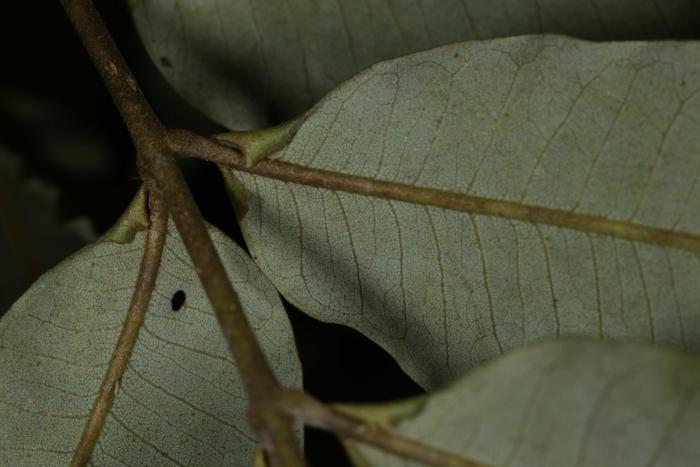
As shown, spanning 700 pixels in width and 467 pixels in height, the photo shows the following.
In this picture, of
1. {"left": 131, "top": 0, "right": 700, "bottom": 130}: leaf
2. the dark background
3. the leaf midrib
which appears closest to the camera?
the leaf midrib

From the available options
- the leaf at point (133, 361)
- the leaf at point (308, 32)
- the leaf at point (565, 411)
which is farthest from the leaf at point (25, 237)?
the leaf at point (565, 411)

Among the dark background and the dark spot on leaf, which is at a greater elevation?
the dark background

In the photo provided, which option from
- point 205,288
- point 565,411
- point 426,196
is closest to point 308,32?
point 426,196

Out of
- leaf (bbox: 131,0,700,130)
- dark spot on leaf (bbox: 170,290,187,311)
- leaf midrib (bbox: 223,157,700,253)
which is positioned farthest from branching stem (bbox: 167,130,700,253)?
leaf (bbox: 131,0,700,130)

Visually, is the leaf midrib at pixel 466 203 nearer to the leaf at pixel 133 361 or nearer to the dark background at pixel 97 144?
the leaf at pixel 133 361

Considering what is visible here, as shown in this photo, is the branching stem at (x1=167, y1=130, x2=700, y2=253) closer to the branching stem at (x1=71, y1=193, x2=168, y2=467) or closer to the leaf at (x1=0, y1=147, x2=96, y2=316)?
the branching stem at (x1=71, y1=193, x2=168, y2=467)
